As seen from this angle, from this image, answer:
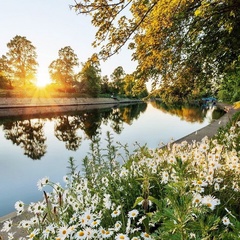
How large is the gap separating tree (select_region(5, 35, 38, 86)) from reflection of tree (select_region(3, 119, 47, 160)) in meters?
49.0

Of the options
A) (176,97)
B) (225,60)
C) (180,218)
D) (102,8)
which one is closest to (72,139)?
(176,97)

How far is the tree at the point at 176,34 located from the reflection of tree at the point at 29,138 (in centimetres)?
904

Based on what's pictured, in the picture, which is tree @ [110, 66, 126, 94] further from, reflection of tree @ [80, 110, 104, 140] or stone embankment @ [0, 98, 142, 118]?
reflection of tree @ [80, 110, 104, 140]

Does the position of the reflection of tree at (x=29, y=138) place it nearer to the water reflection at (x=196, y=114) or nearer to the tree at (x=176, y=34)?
the tree at (x=176, y=34)

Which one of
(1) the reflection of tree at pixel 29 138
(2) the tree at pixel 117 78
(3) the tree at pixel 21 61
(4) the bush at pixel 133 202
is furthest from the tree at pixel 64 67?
(4) the bush at pixel 133 202

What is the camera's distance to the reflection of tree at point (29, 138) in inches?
591

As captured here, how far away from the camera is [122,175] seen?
3.55m

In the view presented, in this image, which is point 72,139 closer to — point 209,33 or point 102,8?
point 209,33

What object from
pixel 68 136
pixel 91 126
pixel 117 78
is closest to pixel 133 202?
pixel 68 136

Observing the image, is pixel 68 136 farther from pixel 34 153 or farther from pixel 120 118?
pixel 120 118

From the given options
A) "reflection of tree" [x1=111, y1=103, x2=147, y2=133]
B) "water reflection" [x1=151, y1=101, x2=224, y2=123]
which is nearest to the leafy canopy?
"reflection of tree" [x1=111, y1=103, x2=147, y2=133]

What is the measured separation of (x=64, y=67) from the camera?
72500mm

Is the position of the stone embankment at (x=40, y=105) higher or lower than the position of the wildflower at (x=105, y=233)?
lower

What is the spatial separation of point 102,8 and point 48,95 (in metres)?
57.9
